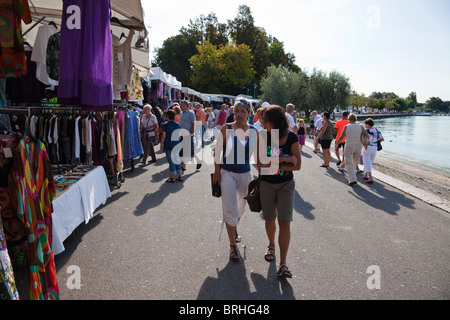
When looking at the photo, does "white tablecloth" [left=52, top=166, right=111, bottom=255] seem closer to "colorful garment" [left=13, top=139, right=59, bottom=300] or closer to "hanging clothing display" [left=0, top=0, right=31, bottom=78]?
"colorful garment" [left=13, top=139, right=59, bottom=300]

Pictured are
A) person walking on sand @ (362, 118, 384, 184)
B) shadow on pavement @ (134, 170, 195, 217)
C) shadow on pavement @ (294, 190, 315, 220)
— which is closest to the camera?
shadow on pavement @ (294, 190, 315, 220)

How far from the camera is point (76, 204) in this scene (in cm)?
426

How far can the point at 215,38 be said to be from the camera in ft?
189

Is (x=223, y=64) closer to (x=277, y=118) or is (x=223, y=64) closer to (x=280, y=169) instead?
(x=277, y=118)

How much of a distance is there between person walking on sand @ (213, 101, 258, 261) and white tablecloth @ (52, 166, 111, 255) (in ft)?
6.98

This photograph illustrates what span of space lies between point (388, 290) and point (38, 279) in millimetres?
3492

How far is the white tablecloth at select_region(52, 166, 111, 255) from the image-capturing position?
142 inches

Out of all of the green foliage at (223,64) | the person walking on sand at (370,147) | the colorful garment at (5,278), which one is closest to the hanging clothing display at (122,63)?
the colorful garment at (5,278)

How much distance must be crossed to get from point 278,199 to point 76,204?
303cm

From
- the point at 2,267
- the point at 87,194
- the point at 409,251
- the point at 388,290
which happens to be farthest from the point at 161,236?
the point at 409,251

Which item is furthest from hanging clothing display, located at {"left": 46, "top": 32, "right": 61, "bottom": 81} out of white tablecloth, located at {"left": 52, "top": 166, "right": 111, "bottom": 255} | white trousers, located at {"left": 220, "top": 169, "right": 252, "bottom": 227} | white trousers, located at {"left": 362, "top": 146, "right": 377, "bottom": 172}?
white trousers, located at {"left": 362, "top": 146, "right": 377, "bottom": 172}

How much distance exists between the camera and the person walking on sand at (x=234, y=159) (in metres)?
3.65
